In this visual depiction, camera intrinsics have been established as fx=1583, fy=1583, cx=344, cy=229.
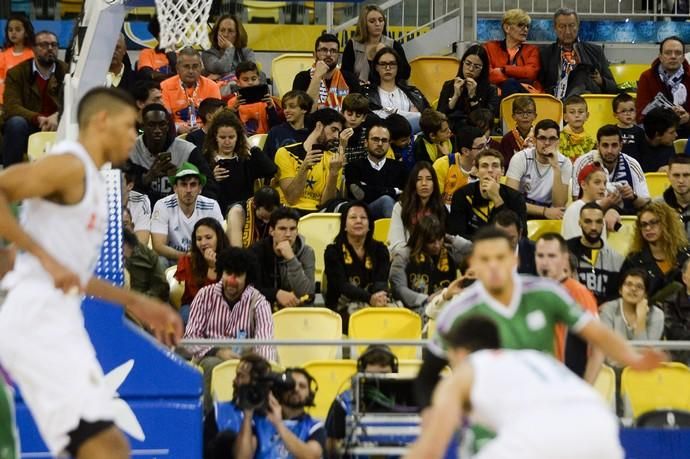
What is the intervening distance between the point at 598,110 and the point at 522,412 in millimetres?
9971

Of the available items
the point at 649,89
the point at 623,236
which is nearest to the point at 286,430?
the point at 623,236

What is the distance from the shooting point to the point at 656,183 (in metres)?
13.9

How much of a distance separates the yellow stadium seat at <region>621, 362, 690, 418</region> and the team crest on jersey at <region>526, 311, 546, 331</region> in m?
2.72

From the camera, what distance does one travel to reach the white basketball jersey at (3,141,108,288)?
22.5 feet

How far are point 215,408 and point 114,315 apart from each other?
2.91ft

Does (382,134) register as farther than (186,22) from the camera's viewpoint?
Yes

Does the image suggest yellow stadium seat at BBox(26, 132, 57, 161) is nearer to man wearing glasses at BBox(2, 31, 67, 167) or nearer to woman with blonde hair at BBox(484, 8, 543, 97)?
man wearing glasses at BBox(2, 31, 67, 167)

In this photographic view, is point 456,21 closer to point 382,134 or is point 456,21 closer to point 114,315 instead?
point 382,134

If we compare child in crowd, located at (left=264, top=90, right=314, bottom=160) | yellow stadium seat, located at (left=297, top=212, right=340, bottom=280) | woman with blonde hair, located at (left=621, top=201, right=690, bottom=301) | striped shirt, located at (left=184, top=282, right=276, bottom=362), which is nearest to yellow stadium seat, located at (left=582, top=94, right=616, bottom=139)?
child in crowd, located at (left=264, top=90, right=314, bottom=160)

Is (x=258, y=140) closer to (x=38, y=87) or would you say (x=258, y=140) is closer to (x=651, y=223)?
(x=38, y=87)

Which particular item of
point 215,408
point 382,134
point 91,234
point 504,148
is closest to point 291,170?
point 382,134

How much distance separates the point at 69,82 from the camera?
9.55 metres

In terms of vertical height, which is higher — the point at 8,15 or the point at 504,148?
the point at 8,15

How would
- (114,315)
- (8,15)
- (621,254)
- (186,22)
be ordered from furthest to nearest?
(8,15) → (621,254) → (186,22) → (114,315)
